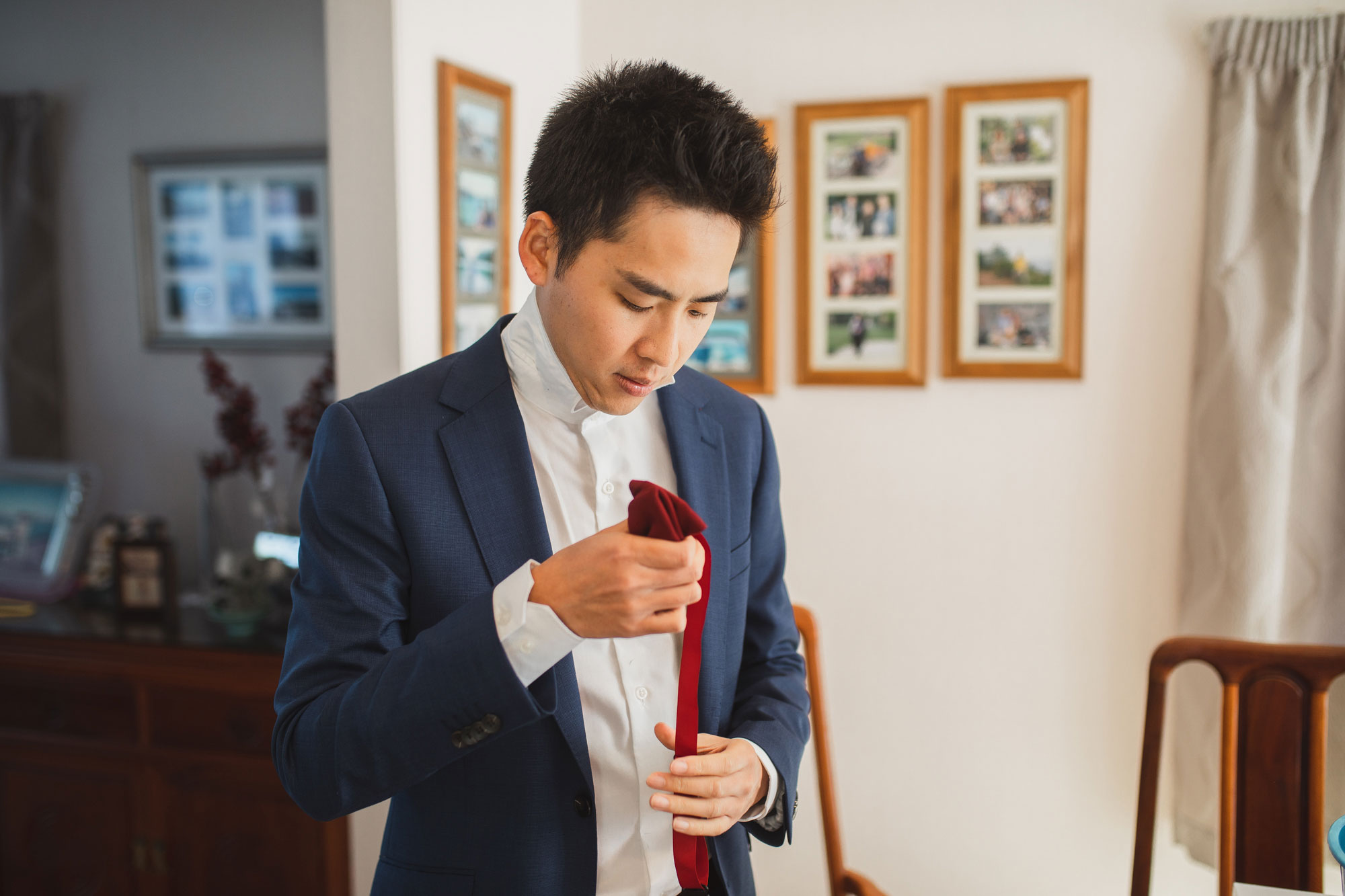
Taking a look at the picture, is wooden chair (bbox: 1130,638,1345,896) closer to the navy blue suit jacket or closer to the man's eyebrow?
the navy blue suit jacket

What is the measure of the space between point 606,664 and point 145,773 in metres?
1.75

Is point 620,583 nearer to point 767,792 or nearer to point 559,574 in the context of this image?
point 559,574

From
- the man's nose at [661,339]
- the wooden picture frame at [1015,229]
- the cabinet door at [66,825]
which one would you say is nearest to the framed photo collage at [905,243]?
the wooden picture frame at [1015,229]

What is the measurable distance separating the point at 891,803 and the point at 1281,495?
1.24 metres

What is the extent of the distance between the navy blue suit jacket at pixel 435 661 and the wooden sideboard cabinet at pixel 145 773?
1220mm

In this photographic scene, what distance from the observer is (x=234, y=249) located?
2.71 metres

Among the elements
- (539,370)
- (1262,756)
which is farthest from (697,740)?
(1262,756)

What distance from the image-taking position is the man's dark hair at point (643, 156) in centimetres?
98

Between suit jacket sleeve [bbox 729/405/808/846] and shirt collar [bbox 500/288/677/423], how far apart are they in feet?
0.91

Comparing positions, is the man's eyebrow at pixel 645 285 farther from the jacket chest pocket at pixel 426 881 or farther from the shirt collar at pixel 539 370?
the jacket chest pocket at pixel 426 881

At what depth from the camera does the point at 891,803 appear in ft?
8.14

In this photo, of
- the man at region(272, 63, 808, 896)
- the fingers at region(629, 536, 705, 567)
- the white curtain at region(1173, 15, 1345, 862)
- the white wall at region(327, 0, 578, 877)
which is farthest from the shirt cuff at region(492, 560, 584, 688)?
the white curtain at region(1173, 15, 1345, 862)

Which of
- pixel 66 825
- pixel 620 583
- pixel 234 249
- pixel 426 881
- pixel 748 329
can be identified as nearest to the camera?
pixel 620 583

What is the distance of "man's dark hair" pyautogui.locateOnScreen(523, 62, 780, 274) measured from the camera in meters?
0.98
